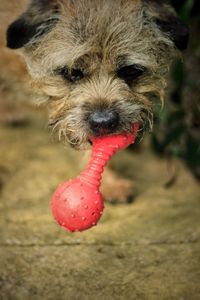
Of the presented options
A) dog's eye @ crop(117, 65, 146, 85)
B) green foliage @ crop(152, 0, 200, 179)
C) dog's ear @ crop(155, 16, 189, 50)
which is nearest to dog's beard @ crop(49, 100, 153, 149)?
dog's eye @ crop(117, 65, 146, 85)

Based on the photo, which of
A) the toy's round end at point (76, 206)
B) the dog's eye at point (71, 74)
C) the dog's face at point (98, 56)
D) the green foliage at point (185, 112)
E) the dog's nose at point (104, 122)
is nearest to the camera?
the toy's round end at point (76, 206)

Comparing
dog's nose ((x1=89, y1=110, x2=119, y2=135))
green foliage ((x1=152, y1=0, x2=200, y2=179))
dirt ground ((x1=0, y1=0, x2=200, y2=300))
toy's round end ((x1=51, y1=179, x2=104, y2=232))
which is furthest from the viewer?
green foliage ((x1=152, y1=0, x2=200, y2=179))

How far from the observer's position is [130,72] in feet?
11.6

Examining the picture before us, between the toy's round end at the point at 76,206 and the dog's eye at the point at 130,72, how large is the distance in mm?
894

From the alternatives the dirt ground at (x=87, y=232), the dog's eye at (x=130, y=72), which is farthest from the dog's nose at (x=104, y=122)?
the dirt ground at (x=87, y=232)

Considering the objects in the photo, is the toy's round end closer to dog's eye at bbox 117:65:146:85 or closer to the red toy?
Result: the red toy

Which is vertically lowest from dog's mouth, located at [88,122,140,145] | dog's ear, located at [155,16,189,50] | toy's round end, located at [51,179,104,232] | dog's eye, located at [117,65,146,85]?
toy's round end, located at [51,179,104,232]

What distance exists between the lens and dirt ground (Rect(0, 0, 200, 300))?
2988mm

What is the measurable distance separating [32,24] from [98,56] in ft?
1.72

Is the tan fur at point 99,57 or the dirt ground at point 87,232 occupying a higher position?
the tan fur at point 99,57

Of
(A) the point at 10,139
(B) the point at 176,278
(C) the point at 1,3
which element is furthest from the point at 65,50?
(A) the point at 10,139

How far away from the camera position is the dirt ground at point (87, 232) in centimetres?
299

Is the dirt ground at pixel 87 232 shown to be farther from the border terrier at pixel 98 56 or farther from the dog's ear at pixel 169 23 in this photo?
the dog's ear at pixel 169 23

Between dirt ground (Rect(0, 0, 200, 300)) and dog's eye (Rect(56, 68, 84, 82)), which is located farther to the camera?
dog's eye (Rect(56, 68, 84, 82))
